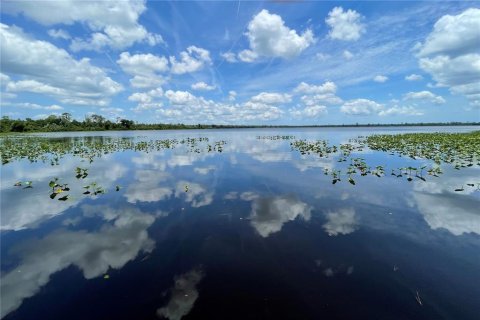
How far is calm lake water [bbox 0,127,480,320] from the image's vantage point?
4.99 meters

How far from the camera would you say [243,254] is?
691 cm

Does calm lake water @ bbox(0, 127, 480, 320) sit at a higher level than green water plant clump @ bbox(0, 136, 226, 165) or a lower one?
higher

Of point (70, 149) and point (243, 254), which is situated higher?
point (243, 254)

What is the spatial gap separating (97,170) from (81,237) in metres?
13.1

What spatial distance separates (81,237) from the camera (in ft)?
26.6

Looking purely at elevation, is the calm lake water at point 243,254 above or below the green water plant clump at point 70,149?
above

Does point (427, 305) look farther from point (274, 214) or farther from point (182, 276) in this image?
point (274, 214)

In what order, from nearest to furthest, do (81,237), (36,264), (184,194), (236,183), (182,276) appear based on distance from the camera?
(182,276) → (36,264) → (81,237) → (184,194) → (236,183)

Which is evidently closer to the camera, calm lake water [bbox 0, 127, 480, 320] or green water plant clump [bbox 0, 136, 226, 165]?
calm lake water [bbox 0, 127, 480, 320]

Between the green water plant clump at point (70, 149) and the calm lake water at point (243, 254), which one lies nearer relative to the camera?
the calm lake water at point (243, 254)

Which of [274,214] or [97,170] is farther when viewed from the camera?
[97,170]

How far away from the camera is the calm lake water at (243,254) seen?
499 cm

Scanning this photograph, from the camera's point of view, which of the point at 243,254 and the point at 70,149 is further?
the point at 70,149

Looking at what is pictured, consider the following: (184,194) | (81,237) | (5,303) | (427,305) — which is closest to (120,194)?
(184,194)
